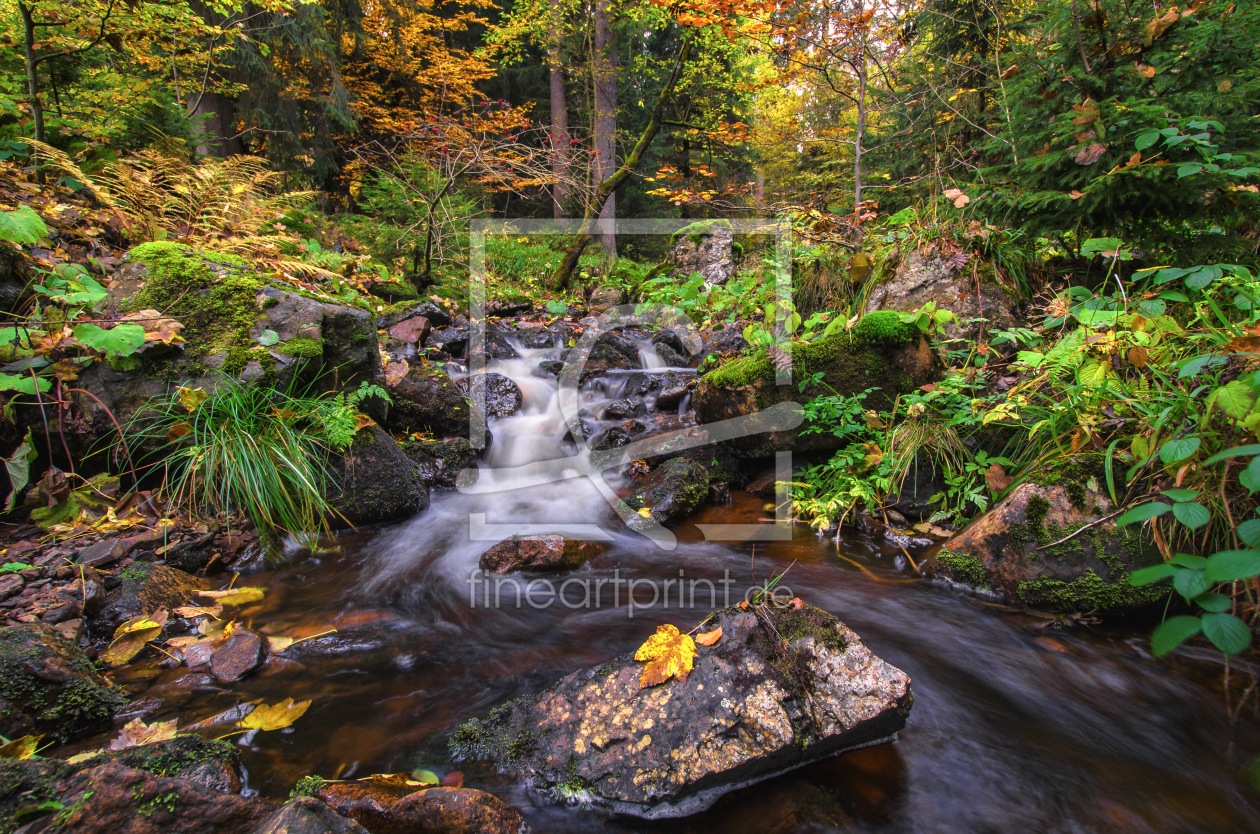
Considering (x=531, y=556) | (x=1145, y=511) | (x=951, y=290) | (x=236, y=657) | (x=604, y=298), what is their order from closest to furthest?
(x=1145, y=511), (x=236, y=657), (x=531, y=556), (x=951, y=290), (x=604, y=298)

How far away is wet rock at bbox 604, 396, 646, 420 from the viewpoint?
689 cm

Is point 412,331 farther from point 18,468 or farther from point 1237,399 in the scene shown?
point 1237,399

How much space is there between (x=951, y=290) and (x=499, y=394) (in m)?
5.26

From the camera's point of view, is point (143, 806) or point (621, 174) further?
point (621, 174)

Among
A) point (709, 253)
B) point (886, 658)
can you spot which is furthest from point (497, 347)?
point (886, 658)

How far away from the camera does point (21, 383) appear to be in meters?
3.34

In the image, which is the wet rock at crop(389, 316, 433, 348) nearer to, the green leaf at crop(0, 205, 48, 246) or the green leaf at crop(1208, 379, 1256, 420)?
the green leaf at crop(0, 205, 48, 246)

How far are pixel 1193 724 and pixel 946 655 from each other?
100cm

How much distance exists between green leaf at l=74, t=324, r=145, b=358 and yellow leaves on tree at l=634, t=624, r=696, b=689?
383 centimetres

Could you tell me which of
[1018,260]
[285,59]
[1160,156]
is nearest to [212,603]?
[1160,156]

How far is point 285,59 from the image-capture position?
39.5 feet

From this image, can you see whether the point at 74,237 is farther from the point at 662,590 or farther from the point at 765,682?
the point at 765,682

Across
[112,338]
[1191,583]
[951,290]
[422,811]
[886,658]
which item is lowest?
[886,658]
